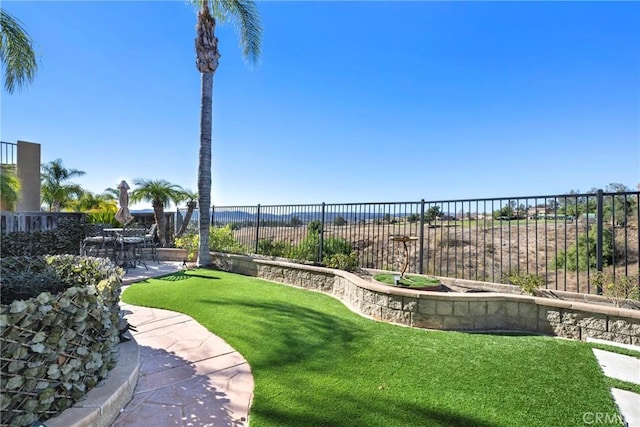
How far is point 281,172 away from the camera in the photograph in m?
15.3

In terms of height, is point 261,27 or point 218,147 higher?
point 261,27

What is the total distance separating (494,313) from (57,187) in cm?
3109

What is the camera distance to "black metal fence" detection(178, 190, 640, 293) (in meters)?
4.37

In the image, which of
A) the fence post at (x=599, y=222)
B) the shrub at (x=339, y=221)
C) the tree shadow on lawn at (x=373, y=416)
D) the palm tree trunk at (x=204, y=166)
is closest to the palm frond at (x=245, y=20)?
the palm tree trunk at (x=204, y=166)

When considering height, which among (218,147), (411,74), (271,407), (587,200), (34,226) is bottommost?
(271,407)

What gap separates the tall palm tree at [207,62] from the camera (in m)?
8.30

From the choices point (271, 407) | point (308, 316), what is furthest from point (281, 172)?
point (271, 407)

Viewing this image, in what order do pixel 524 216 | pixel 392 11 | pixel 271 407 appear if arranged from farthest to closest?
pixel 392 11 → pixel 524 216 → pixel 271 407

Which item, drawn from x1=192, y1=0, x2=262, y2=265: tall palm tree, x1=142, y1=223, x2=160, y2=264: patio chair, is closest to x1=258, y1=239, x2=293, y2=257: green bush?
x1=192, y1=0, x2=262, y2=265: tall palm tree

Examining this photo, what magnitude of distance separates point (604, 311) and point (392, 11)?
7355 millimetres

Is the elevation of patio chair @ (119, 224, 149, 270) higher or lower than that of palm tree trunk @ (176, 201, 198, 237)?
lower

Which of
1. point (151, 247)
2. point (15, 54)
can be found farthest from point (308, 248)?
point (15, 54)

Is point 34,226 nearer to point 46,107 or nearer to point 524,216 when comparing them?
point 46,107

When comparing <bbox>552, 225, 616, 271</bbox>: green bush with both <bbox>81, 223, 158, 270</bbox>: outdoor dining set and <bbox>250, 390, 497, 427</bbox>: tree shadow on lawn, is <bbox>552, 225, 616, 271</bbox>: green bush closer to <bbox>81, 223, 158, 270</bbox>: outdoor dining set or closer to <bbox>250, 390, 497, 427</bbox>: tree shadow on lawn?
<bbox>250, 390, 497, 427</bbox>: tree shadow on lawn
